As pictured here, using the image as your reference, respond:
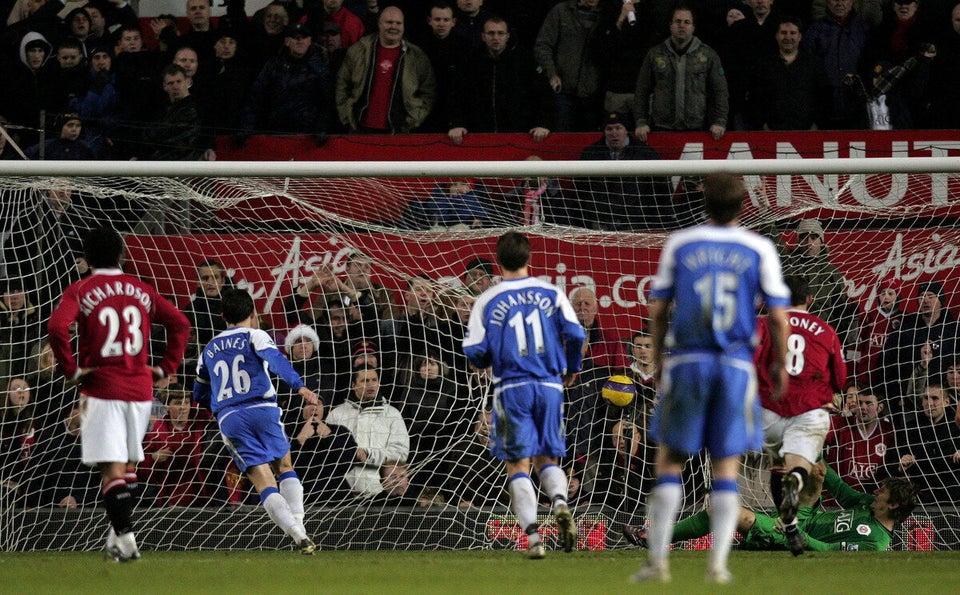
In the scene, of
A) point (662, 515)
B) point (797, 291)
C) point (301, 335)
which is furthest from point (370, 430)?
point (662, 515)

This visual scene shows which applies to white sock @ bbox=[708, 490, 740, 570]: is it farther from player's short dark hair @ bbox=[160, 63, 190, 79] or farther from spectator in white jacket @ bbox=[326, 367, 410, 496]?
player's short dark hair @ bbox=[160, 63, 190, 79]

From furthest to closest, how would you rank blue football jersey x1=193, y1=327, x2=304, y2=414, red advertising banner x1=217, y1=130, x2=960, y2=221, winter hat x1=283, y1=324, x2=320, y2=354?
red advertising banner x1=217, y1=130, x2=960, y2=221
winter hat x1=283, y1=324, x2=320, y2=354
blue football jersey x1=193, y1=327, x2=304, y2=414

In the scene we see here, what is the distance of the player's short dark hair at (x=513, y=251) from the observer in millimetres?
7160

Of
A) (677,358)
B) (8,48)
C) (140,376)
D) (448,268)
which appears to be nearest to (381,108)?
(448,268)

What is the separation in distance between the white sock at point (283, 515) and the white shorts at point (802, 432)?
125 inches

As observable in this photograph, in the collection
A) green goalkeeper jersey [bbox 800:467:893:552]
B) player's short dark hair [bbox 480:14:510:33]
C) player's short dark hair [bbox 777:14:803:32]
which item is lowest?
green goalkeeper jersey [bbox 800:467:893:552]

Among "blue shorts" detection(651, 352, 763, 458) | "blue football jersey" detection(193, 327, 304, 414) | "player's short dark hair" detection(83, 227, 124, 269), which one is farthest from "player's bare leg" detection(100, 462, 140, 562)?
"blue shorts" detection(651, 352, 763, 458)

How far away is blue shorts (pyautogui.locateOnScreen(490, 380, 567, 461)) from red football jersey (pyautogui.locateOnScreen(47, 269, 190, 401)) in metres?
2.05

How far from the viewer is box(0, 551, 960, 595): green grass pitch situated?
5.46 meters

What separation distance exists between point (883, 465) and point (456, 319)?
3.49 m

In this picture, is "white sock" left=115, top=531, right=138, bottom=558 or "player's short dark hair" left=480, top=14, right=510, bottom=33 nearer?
"white sock" left=115, top=531, right=138, bottom=558

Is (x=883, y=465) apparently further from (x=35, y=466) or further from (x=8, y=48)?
(x=8, y=48)

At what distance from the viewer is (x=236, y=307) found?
8625 millimetres

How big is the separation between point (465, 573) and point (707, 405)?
6.84 feet
